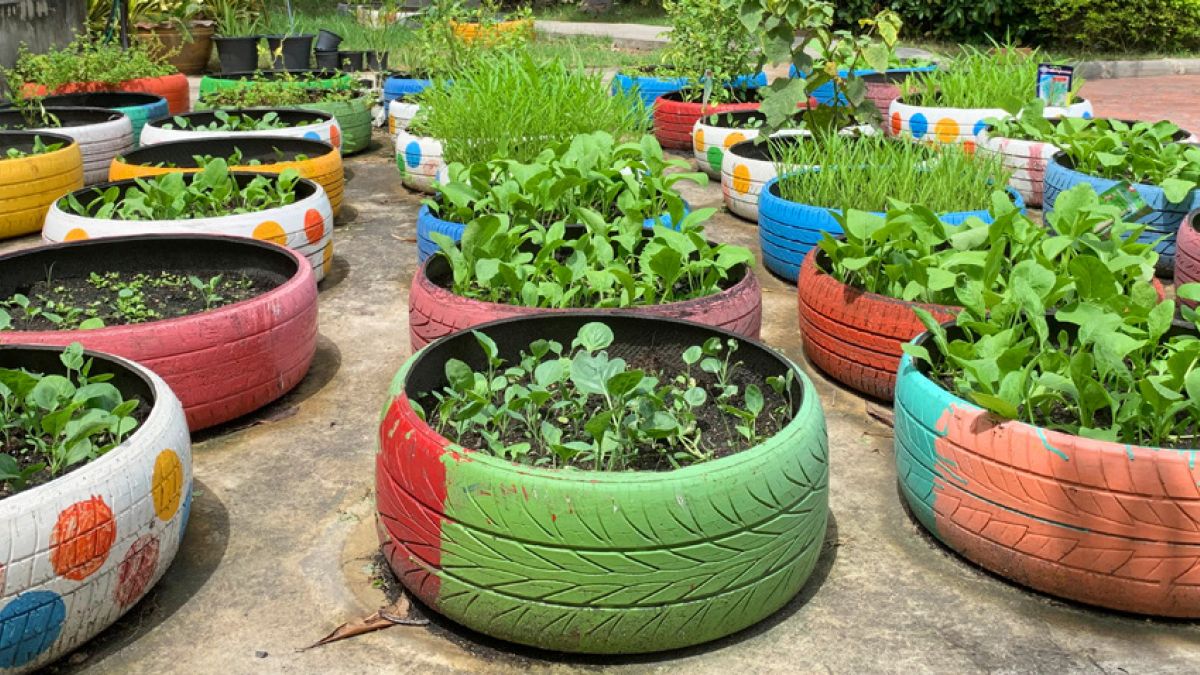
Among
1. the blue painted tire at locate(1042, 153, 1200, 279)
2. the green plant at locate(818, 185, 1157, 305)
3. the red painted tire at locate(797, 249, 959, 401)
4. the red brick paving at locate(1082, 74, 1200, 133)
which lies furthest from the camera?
the red brick paving at locate(1082, 74, 1200, 133)

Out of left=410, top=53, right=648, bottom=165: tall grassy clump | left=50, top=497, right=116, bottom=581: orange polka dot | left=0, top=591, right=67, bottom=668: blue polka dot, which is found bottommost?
left=0, top=591, right=67, bottom=668: blue polka dot

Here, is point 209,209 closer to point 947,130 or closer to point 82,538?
point 82,538

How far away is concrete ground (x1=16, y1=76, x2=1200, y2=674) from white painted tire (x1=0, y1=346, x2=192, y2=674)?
0.38 ft

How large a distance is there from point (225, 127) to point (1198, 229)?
462 cm

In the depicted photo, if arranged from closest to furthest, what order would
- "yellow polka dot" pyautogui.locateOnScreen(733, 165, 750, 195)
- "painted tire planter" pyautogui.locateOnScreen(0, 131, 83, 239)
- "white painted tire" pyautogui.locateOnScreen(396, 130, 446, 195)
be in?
Answer: "painted tire planter" pyautogui.locateOnScreen(0, 131, 83, 239) < "yellow polka dot" pyautogui.locateOnScreen(733, 165, 750, 195) < "white painted tire" pyautogui.locateOnScreen(396, 130, 446, 195)

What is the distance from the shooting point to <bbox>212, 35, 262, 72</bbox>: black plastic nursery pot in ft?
35.6

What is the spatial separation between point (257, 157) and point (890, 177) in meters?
3.04

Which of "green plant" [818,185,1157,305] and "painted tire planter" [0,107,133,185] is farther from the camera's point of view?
"painted tire planter" [0,107,133,185]

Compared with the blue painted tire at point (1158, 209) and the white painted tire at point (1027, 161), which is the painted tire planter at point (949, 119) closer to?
the white painted tire at point (1027, 161)

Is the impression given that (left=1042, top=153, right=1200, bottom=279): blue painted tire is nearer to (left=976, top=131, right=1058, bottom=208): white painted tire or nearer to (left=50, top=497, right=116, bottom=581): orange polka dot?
(left=976, top=131, right=1058, bottom=208): white painted tire

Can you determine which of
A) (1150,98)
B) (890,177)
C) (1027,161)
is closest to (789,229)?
(890,177)

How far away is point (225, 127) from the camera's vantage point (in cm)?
603

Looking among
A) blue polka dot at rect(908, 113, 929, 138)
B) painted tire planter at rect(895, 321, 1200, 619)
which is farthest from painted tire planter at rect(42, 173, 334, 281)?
blue polka dot at rect(908, 113, 929, 138)

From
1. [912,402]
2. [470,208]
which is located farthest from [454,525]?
[470,208]
